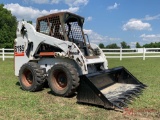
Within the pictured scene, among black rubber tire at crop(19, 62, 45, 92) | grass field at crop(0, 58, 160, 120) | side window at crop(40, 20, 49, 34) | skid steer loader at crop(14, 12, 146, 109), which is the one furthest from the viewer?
side window at crop(40, 20, 49, 34)

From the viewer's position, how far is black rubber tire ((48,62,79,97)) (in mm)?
5688

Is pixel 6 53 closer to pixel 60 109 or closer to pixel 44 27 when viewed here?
pixel 44 27

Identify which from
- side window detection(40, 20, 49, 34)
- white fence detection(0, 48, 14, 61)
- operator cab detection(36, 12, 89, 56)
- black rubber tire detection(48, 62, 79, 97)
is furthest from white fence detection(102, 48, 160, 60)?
black rubber tire detection(48, 62, 79, 97)

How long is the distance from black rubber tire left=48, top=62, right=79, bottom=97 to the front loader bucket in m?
0.44

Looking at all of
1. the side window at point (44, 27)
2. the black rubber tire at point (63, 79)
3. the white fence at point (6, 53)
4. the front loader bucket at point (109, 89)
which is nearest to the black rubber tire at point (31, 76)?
the black rubber tire at point (63, 79)

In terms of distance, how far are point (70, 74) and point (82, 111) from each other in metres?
1.16

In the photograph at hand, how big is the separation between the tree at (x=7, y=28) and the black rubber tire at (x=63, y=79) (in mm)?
45140

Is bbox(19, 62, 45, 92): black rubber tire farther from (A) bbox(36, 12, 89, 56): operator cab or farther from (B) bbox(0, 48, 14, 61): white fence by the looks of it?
(B) bbox(0, 48, 14, 61): white fence

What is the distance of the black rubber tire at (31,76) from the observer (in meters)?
6.54

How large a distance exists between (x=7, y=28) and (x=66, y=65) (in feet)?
167

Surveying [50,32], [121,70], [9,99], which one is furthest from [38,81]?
[121,70]

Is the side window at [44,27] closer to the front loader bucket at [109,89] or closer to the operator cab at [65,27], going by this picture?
the operator cab at [65,27]

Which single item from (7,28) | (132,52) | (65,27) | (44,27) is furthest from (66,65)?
(7,28)

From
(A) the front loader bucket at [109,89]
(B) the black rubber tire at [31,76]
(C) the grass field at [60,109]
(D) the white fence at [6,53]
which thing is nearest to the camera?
(C) the grass field at [60,109]
